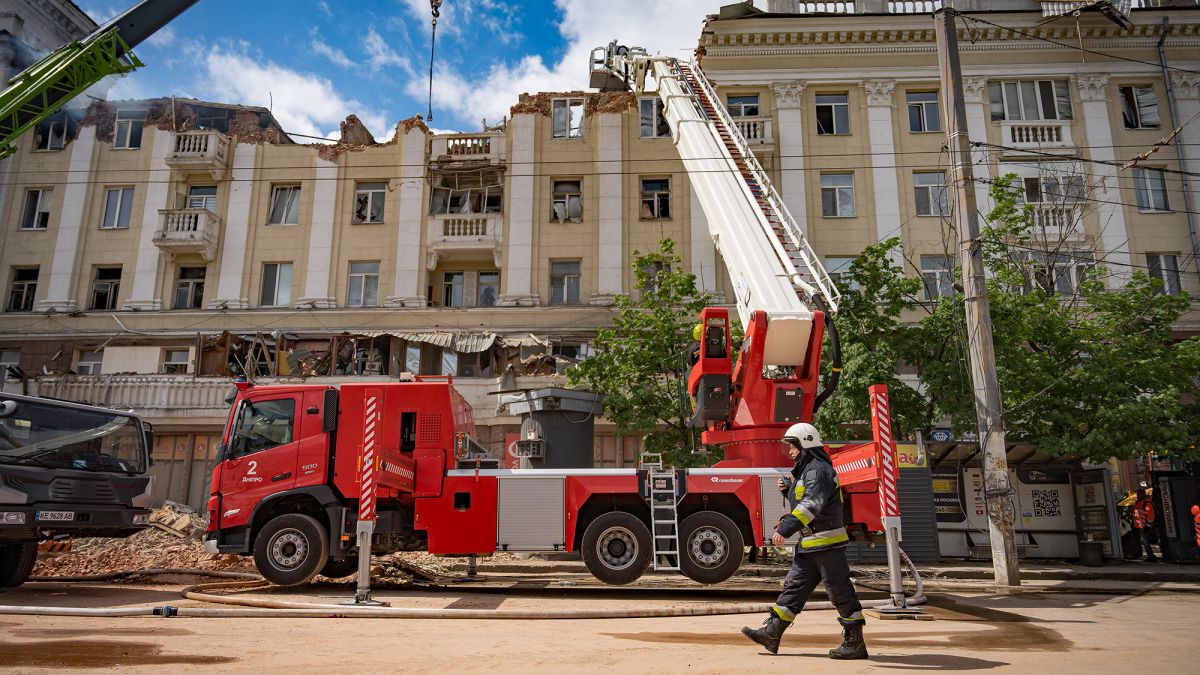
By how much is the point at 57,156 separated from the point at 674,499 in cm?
2858

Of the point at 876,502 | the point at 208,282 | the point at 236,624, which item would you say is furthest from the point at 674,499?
the point at 208,282

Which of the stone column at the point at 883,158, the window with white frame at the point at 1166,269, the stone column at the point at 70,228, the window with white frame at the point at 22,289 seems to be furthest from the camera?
the window with white frame at the point at 22,289

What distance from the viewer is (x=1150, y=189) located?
88.9 feet

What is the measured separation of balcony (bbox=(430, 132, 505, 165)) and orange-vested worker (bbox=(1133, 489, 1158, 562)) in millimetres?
20719

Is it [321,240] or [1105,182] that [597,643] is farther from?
[1105,182]

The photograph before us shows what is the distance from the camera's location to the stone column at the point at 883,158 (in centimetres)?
2670

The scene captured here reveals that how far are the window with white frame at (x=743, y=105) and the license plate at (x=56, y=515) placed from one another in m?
22.7

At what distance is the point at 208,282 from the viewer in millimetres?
27516

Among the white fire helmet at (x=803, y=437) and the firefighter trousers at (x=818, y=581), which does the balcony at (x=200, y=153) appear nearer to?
the white fire helmet at (x=803, y=437)

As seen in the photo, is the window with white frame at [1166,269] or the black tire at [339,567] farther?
the window with white frame at [1166,269]

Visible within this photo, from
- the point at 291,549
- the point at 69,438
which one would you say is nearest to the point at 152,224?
the point at 69,438

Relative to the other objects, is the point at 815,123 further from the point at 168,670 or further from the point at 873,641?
the point at 168,670

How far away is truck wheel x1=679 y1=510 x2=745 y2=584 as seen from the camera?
11.4m

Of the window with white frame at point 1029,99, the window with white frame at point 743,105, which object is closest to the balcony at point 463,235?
the window with white frame at point 743,105
